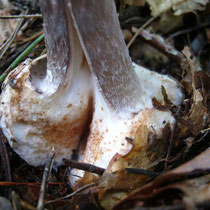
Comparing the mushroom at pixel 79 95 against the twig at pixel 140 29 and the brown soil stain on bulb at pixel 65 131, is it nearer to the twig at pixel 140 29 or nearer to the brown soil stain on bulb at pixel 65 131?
the brown soil stain on bulb at pixel 65 131

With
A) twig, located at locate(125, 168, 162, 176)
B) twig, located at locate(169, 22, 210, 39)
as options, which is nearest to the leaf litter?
twig, located at locate(125, 168, 162, 176)

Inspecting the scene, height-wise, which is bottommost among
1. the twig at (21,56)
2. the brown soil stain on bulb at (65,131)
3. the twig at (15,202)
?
the twig at (15,202)

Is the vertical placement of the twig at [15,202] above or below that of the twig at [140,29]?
below

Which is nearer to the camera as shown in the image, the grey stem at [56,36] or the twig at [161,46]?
the grey stem at [56,36]

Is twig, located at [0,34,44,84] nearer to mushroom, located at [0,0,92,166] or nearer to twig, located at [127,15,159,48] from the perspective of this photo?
mushroom, located at [0,0,92,166]

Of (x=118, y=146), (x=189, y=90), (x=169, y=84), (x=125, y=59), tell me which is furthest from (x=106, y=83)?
(x=189, y=90)

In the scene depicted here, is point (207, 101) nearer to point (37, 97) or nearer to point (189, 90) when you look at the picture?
point (189, 90)

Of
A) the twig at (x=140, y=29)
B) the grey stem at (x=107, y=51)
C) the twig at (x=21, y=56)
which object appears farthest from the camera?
the twig at (x=140, y=29)

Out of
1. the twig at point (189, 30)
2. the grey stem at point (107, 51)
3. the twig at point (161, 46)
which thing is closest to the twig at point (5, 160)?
the grey stem at point (107, 51)

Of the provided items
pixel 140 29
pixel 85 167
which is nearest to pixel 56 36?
pixel 85 167
